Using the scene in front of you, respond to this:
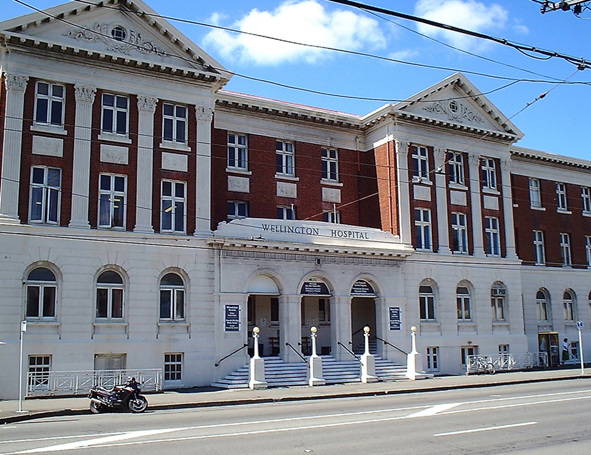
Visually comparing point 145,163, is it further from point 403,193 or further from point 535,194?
point 535,194

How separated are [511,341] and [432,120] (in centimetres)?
1410

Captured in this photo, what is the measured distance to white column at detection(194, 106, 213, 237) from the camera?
30.0 m

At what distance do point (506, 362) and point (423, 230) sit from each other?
922cm

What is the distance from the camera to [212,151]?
3269cm

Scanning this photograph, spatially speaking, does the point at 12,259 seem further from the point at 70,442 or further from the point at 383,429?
the point at 383,429

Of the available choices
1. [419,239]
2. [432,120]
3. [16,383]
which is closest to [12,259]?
[16,383]

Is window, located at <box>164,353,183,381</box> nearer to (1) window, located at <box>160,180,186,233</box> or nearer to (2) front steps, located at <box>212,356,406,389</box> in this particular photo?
(2) front steps, located at <box>212,356,406,389</box>

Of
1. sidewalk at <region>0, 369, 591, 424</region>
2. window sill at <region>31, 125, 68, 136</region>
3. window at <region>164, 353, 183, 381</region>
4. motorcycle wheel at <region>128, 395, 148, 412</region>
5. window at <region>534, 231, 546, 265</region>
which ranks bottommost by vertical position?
sidewalk at <region>0, 369, 591, 424</region>

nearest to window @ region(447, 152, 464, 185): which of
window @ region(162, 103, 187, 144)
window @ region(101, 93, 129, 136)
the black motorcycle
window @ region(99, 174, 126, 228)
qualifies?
window @ region(162, 103, 187, 144)

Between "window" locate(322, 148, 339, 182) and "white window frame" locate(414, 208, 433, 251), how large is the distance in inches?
202

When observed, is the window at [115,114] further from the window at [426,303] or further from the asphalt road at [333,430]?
the window at [426,303]

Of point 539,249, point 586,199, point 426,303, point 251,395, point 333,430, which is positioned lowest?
point 251,395

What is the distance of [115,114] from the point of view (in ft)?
95.1

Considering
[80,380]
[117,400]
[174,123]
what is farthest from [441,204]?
[117,400]
